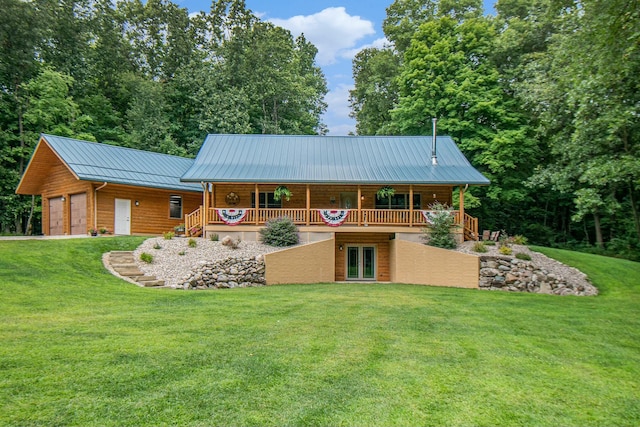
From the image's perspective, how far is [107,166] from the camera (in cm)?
1908

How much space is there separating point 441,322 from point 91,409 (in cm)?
609

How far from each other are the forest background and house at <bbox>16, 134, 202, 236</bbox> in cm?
434

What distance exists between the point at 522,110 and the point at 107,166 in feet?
75.9

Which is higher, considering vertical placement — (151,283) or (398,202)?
(398,202)

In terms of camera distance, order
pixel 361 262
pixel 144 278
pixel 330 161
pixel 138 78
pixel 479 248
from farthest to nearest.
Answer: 1. pixel 138 78
2. pixel 330 161
3. pixel 361 262
4. pixel 479 248
5. pixel 144 278

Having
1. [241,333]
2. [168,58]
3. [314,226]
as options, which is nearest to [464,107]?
[314,226]

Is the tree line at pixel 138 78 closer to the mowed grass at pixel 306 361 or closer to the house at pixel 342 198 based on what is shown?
the house at pixel 342 198

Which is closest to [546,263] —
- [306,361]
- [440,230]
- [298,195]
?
[440,230]

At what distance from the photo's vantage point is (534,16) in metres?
22.5

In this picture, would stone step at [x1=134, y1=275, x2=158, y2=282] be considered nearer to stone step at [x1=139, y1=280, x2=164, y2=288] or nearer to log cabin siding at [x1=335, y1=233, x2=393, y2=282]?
stone step at [x1=139, y1=280, x2=164, y2=288]

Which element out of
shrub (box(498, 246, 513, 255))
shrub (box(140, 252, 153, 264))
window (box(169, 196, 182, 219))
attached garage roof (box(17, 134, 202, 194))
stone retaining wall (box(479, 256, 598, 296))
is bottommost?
stone retaining wall (box(479, 256, 598, 296))

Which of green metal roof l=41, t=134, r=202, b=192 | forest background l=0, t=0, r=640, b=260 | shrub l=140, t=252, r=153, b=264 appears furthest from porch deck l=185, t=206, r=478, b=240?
forest background l=0, t=0, r=640, b=260

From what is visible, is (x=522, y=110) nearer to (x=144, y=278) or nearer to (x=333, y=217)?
(x=333, y=217)

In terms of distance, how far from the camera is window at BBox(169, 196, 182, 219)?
21.7 m
